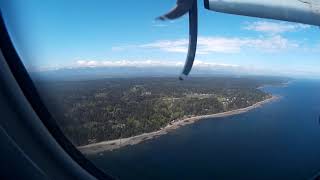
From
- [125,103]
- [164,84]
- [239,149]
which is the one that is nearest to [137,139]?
[125,103]

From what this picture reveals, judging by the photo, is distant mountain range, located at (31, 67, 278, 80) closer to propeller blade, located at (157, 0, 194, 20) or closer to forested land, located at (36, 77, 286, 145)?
forested land, located at (36, 77, 286, 145)

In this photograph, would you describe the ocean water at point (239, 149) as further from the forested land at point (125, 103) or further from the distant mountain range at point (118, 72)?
the distant mountain range at point (118, 72)

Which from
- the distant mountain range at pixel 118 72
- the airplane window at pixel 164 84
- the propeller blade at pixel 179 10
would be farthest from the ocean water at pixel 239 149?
the propeller blade at pixel 179 10

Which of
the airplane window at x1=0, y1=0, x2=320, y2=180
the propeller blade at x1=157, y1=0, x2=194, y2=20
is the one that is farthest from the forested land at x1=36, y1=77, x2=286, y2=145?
the propeller blade at x1=157, y1=0, x2=194, y2=20

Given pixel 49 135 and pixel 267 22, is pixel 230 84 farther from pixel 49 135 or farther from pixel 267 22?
pixel 49 135

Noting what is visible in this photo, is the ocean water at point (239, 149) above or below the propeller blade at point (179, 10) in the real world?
below

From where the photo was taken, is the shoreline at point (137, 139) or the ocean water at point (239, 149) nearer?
the shoreline at point (137, 139)

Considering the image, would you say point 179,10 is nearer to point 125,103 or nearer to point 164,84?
point 164,84

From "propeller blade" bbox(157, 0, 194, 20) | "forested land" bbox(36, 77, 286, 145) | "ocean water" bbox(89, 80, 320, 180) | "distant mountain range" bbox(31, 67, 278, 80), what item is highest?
"propeller blade" bbox(157, 0, 194, 20)
